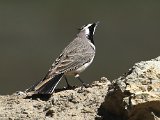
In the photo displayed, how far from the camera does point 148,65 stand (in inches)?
295

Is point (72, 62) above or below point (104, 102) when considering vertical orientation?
above

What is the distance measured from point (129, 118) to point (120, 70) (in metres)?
9.17

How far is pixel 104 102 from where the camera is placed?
25.2 ft

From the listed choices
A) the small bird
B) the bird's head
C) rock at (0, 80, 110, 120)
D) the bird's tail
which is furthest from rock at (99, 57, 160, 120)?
the bird's head

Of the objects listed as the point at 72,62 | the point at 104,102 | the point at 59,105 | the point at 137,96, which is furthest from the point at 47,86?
the point at 137,96

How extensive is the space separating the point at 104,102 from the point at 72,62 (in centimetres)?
257

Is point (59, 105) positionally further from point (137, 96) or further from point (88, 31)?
point (88, 31)

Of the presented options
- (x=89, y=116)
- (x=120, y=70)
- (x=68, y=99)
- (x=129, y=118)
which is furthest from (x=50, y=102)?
(x=120, y=70)

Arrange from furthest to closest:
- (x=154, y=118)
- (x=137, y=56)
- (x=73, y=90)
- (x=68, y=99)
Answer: (x=137, y=56)
(x=73, y=90)
(x=68, y=99)
(x=154, y=118)

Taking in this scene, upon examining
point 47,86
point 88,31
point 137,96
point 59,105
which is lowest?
point 137,96

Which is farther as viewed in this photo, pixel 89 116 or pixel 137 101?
pixel 89 116

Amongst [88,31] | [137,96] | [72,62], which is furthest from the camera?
[88,31]

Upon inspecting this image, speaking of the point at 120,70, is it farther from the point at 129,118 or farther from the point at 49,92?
the point at 129,118

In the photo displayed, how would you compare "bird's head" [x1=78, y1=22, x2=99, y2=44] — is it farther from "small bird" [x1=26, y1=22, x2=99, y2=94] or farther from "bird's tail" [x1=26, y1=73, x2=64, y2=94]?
A: "bird's tail" [x1=26, y1=73, x2=64, y2=94]
